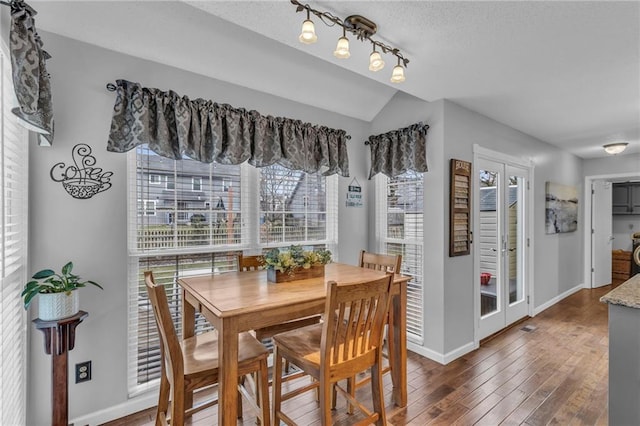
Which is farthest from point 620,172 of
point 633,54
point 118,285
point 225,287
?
point 118,285

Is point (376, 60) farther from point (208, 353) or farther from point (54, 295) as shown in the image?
point (54, 295)

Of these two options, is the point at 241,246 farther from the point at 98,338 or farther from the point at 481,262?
the point at 481,262

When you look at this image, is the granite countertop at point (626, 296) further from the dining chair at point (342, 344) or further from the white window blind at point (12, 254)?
the white window blind at point (12, 254)

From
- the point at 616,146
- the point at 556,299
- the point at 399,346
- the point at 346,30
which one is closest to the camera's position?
the point at 346,30

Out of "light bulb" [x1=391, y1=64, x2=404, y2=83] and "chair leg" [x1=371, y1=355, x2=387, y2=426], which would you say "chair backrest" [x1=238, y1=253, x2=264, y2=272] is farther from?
"light bulb" [x1=391, y1=64, x2=404, y2=83]

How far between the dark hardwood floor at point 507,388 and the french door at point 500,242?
335 mm

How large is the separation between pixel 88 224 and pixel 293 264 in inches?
54.3

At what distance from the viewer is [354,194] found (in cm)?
357

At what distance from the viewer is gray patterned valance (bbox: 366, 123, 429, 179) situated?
307cm

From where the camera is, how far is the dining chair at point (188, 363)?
4.84 feet

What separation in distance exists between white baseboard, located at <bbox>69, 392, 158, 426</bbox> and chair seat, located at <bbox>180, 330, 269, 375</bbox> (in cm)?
76

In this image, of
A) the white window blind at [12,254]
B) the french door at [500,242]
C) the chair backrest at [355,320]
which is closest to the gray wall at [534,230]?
the french door at [500,242]

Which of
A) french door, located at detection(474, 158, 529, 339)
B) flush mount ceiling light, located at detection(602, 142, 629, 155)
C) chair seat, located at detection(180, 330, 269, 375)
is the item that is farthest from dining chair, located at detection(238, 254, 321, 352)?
flush mount ceiling light, located at detection(602, 142, 629, 155)

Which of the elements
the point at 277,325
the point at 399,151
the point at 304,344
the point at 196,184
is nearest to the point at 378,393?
the point at 304,344
